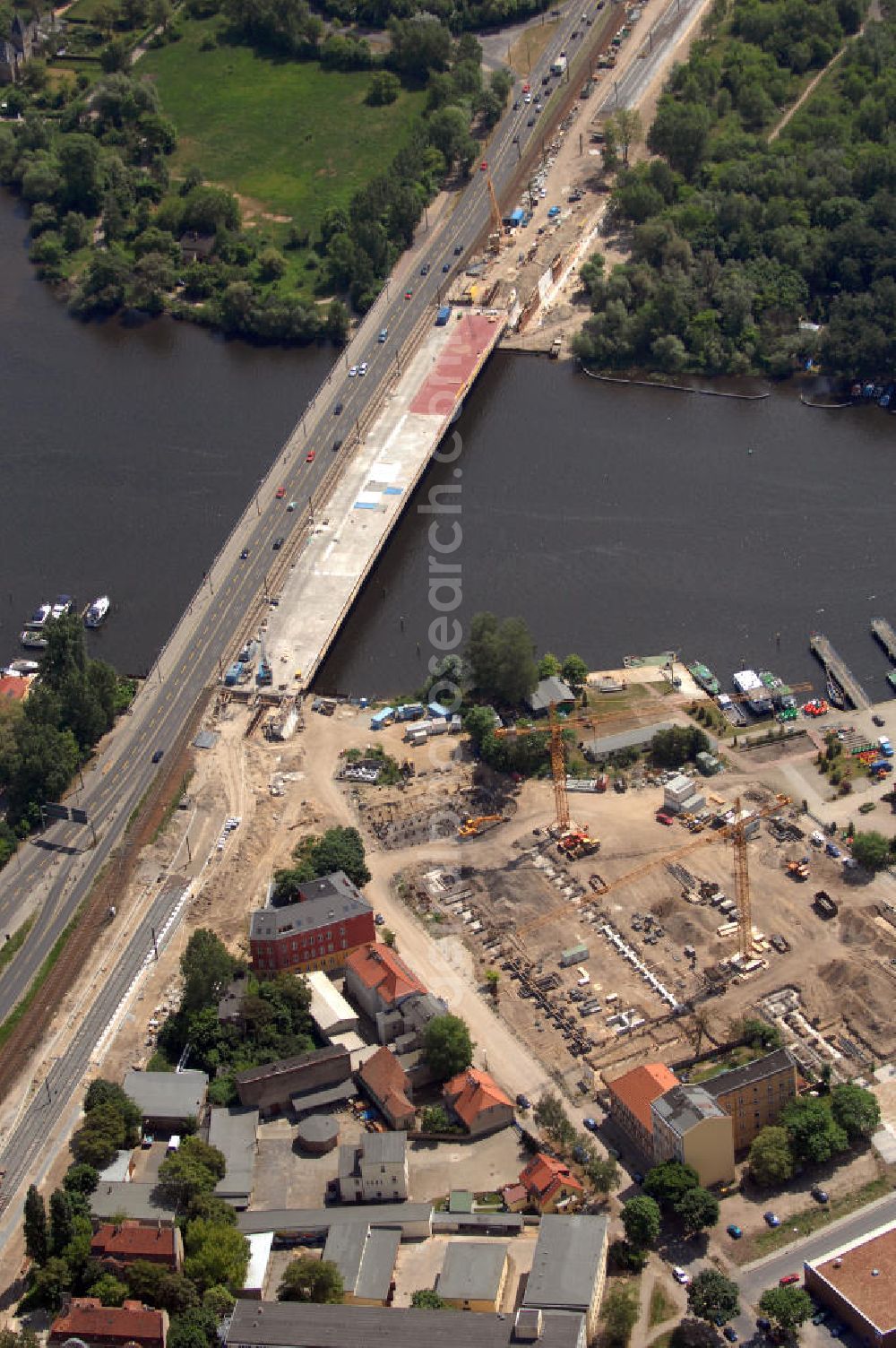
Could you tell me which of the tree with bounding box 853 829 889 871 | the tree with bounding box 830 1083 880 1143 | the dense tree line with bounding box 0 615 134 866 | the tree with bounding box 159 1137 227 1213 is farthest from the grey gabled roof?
the dense tree line with bounding box 0 615 134 866

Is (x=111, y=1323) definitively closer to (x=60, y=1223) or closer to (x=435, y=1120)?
(x=60, y=1223)

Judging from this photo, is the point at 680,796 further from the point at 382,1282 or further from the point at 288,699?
the point at 382,1282

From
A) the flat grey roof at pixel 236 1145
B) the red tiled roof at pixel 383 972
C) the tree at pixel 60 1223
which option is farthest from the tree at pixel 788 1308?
the tree at pixel 60 1223

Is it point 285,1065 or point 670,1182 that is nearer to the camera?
point 670,1182

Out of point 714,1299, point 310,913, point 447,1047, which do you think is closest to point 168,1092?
point 310,913

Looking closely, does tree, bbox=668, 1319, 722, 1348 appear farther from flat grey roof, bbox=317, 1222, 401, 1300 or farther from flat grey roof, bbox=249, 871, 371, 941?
flat grey roof, bbox=249, 871, 371, 941

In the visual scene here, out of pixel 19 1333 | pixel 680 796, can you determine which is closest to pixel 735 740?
pixel 680 796
